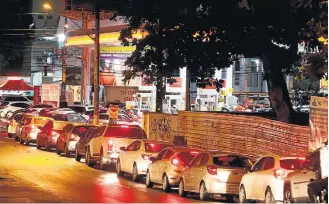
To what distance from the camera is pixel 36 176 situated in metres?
24.8

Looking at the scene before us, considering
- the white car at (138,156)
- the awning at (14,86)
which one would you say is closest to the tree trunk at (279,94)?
the white car at (138,156)

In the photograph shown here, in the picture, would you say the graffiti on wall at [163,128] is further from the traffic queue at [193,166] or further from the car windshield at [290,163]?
the car windshield at [290,163]

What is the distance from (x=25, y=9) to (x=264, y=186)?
70.3 meters

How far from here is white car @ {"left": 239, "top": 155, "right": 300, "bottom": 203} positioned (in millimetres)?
16688

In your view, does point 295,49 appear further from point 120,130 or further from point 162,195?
point 162,195

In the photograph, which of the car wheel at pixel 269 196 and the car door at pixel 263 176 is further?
the car door at pixel 263 176

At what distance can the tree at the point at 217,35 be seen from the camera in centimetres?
2922

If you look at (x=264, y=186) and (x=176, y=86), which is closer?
(x=264, y=186)

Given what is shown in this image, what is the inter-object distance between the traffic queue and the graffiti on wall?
4.97 m

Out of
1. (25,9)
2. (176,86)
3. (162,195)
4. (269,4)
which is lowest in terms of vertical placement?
(162,195)

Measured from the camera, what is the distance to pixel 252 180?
1792cm

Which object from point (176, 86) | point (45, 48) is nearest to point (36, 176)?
point (176, 86)

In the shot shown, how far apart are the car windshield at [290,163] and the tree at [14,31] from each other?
207 feet

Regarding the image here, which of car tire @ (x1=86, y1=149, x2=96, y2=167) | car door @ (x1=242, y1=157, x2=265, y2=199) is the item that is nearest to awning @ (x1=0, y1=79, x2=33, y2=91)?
car tire @ (x1=86, y1=149, x2=96, y2=167)
